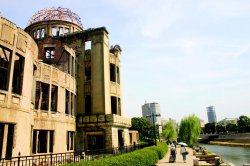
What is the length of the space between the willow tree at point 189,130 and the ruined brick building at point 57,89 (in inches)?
1162

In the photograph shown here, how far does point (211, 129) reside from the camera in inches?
5335

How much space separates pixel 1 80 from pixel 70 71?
22.9 feet

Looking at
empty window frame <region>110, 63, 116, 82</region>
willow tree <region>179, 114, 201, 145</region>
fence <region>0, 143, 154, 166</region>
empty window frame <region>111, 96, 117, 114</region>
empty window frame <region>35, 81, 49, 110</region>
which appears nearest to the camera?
fence <region>0, 143, 154, 166</region>

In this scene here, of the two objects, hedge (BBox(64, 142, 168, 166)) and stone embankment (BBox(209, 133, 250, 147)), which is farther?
stone embankment (BBox(209, 133, 250, 147))

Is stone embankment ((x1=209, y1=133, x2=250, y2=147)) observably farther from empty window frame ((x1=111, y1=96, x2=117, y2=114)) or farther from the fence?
the fence

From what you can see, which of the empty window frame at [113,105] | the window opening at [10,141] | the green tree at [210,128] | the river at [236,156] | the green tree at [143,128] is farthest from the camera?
the green tree at [210,128]

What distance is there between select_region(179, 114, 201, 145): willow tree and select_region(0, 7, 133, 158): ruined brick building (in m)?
29.5

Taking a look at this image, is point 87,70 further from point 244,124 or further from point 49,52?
point 244,124

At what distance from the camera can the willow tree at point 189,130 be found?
5343cm

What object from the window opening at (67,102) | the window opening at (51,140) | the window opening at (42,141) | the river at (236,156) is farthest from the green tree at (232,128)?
the window opening at (42,141)

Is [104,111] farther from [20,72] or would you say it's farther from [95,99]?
Answer: [20,72]

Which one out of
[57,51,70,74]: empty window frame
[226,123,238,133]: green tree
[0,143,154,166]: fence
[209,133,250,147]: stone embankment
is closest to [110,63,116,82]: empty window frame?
[57,51,70,74]: empty window frame

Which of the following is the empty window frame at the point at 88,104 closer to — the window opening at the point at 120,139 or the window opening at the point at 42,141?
the window opening at the point at 120,139

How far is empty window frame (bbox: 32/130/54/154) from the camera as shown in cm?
1807
